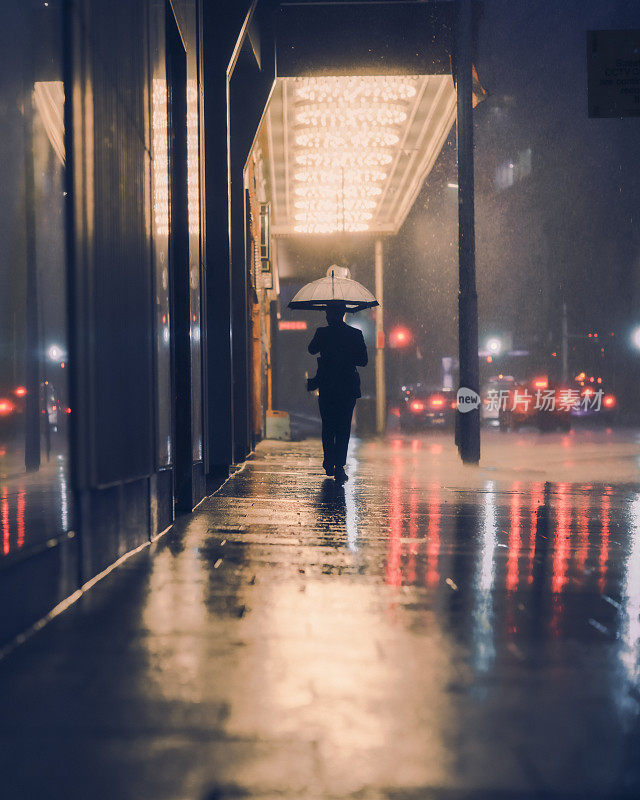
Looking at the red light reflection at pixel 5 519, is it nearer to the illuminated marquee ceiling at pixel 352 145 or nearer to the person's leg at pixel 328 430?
the person's leg at pixel 328 430

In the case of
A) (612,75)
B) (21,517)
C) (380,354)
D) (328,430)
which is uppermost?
(612,75)

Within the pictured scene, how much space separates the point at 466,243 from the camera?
513 inches

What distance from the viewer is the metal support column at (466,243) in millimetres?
12688

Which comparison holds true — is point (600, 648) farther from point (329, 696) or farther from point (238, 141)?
point (238, 141)

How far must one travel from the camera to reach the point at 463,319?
1303cm

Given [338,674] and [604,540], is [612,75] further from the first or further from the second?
[338,674]

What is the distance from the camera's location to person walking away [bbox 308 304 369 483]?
30.7 ft

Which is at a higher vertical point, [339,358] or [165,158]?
[165,158]

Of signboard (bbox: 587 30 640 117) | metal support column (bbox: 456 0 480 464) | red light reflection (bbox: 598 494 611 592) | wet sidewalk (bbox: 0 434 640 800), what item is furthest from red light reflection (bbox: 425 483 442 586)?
signboard (bbox: 587 30 640 117)

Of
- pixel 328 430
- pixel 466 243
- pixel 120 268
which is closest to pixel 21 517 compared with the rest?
pixel 120 268

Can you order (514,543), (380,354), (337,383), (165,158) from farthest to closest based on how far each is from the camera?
(380,354), (337,383), (165,158), (514,543)

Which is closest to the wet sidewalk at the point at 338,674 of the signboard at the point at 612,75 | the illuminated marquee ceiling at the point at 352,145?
the signboard at the point at 612,75

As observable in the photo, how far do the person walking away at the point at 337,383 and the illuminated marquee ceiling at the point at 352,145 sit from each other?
16.2ft

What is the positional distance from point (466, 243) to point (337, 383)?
4.76 meters
